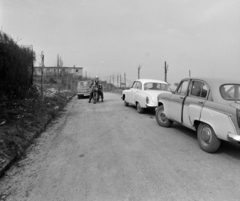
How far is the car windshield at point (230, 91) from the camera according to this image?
3853 mm

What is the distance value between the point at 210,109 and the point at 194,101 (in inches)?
22.8

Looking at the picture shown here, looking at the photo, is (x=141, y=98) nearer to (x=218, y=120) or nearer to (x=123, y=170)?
(x=218, y=120)

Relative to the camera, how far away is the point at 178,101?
499cm

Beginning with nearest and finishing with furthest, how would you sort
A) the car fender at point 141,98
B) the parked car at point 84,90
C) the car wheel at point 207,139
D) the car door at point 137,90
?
the car wheel at point 207,139 < the car fender at point 141,98 < the car door at point 137,90 < the parked car at point 84,90

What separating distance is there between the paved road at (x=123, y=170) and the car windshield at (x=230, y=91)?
1215mm

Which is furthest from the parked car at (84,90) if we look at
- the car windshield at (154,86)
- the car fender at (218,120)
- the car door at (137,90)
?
the car fender at (218,120)

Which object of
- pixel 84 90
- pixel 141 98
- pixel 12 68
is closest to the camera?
pixel 12 68

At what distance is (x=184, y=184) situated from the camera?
8.82 ft

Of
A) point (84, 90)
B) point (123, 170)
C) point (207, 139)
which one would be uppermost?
point (84, 90)

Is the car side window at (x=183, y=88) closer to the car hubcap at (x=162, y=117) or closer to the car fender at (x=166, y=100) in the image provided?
the car fender at (x=166, y=100)

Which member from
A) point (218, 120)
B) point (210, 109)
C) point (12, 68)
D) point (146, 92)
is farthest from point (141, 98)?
point (12, 68)

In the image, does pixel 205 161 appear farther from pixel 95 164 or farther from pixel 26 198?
pixel 26 198

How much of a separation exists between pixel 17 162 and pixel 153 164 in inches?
104

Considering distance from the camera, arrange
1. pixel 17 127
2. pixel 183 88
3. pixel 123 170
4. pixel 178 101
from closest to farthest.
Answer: pixel 123 170 < pixel 17 127 < pixel 178 101 < pixel 183 88
